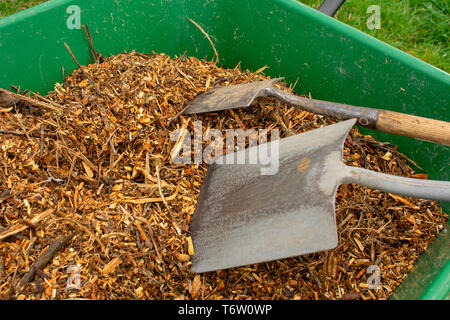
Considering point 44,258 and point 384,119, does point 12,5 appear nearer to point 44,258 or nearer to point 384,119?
point 44,258

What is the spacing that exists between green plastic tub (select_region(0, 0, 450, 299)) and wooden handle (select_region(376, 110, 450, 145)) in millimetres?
151

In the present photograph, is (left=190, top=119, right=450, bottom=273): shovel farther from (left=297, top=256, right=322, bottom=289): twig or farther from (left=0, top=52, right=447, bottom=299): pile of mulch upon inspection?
(left=297, top=256, right=322, bottom=289): twig

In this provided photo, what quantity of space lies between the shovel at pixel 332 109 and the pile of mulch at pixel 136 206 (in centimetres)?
7

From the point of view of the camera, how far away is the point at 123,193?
1.36m

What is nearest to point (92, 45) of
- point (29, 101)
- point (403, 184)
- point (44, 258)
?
point (29, 101)

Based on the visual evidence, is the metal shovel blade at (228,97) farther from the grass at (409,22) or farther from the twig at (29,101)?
the grass at (409,22)

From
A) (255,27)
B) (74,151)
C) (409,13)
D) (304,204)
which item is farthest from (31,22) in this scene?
(409,13)

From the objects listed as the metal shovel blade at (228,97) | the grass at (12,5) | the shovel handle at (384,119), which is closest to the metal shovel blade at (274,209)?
the shovel handle at (384,119)

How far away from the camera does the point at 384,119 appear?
1327 mm

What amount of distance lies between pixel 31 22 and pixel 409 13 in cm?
248

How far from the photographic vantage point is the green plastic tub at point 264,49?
1.38m

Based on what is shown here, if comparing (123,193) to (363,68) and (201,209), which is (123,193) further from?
(363,68)

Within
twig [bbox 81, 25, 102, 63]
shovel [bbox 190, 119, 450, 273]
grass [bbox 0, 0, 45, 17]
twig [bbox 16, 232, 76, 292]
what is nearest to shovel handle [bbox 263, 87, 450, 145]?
shovel [bbox 190, 119, 450, 273]

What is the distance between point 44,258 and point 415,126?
1.27 meters
